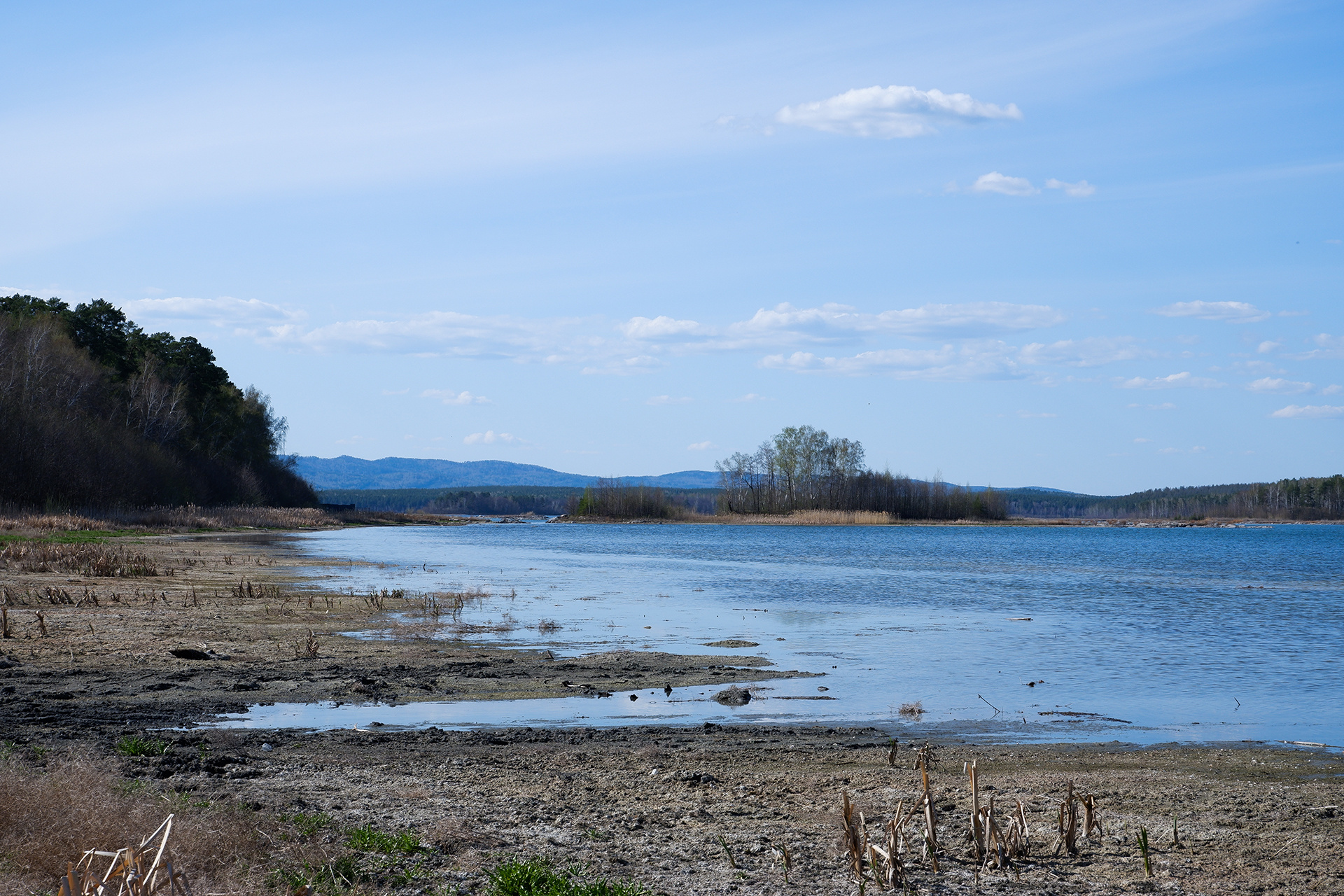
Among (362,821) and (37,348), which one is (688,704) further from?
(37,348)

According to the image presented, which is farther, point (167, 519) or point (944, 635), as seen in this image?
point (167, 519)

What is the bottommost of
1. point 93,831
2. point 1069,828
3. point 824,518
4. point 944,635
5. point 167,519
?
point 824,518

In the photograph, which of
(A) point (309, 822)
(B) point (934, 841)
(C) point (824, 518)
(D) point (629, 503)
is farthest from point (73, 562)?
(D) point (629, 503)

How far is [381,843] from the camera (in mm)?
6488

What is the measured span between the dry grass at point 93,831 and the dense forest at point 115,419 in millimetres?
54704

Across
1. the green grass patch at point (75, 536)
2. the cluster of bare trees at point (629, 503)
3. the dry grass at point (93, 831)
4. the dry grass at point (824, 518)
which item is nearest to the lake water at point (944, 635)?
the dry grass at point (93, 831)

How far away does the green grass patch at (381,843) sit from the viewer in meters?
6.43

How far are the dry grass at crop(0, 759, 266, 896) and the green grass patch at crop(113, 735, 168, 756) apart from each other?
2.01m

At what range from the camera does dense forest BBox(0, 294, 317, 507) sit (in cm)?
5766

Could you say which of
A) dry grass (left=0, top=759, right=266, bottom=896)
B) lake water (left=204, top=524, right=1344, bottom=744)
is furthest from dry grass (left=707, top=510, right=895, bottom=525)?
dry grass (left=0, top=759, right=266, bottom=896)

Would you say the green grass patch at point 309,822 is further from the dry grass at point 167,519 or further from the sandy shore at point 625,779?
the dry grass at point 167,519

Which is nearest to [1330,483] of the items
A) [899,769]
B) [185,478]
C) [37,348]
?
[185,478]

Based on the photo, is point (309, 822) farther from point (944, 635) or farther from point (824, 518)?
point (824, 518)

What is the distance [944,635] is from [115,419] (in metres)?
70.5
